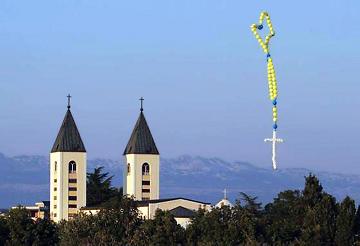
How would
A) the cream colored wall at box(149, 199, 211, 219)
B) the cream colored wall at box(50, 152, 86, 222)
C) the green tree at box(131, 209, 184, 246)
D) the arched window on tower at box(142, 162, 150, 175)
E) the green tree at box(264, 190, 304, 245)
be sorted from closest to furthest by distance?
1. the green tree at box(264, 190, 304, 245)
2. the green tree at box(131, 209, 184, 246)
3. the cream colored wall at box(149, 199, 211, 219)
4. the cream colored wall at box(50, 152, 86, 222)
5. the arched window on tower at box(142, 162, 150, 175)

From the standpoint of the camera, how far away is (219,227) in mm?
74688

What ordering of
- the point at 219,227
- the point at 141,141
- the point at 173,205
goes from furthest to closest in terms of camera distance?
the point at 141,141, the point at 173,205, the point at 219,227

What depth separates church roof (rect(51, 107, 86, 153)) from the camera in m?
112

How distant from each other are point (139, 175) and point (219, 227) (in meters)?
38.9

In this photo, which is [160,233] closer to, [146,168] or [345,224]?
[345,224]

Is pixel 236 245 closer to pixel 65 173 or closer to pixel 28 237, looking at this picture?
pixel 28 237

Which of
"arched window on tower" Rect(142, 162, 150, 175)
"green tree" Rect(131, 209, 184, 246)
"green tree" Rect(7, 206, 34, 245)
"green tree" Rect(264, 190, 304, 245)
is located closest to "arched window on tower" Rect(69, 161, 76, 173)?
"arched window on tower" Rect(142, 162, 150, 175)

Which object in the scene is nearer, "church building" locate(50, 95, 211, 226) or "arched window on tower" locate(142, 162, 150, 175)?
"church building" locate(50, 95, 211, 226)

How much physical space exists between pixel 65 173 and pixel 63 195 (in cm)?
184

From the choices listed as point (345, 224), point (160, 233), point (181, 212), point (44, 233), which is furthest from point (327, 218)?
point (181, 212)

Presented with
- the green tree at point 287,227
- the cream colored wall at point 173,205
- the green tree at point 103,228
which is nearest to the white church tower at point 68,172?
the cream colored wall at point 173,205

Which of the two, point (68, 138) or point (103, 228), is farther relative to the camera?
point (68, 138)

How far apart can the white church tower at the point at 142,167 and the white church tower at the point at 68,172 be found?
3.91 meters

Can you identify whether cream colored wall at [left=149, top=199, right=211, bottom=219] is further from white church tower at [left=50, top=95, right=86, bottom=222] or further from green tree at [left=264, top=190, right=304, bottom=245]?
green tree at [left=264, top=190, right=304, bottom=245]
